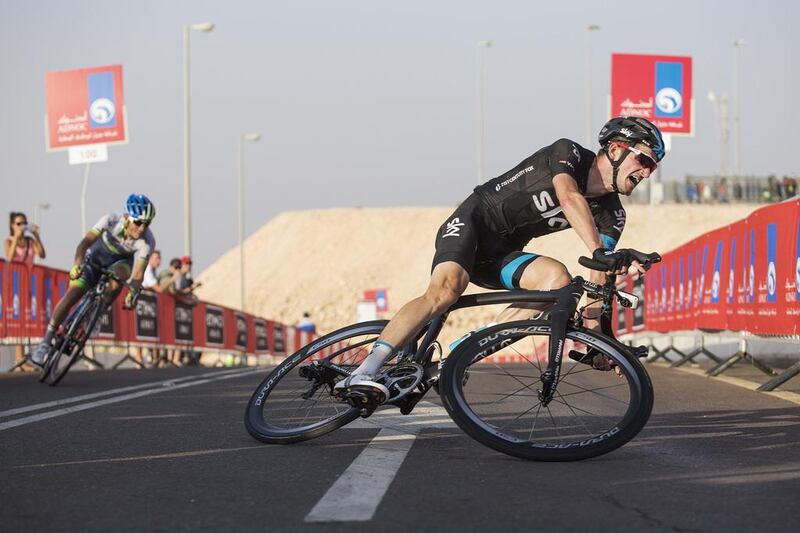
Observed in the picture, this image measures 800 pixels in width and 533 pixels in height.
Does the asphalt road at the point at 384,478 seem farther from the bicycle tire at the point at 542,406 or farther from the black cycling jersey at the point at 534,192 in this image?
the black cycling jersey at the point at 534,192

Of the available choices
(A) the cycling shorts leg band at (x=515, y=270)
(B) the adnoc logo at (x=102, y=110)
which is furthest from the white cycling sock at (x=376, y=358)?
(B) the adnoc logo at (x=102, y=110)

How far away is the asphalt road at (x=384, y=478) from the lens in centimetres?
425

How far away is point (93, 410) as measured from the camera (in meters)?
8.55

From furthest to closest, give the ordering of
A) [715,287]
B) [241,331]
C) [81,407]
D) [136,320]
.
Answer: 1. [241,331]
2. [136,320]
3. [715,287]
4. [81,407]

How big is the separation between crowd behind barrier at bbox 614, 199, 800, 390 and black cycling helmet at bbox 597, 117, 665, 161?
16.0ft

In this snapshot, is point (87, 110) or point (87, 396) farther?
point (87, 110)

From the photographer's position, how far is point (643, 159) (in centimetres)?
621

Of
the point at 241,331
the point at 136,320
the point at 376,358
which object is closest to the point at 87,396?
the point at 376,358

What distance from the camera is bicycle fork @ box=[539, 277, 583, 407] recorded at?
5.91m

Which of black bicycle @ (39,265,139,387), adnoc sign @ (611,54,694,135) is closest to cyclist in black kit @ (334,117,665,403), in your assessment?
black bicycle @ (39,265,139,387)

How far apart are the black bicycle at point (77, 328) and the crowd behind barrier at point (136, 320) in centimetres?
148

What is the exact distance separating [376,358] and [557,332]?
0.83 m

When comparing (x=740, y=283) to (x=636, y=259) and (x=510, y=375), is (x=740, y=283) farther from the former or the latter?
(x=636, y=259)

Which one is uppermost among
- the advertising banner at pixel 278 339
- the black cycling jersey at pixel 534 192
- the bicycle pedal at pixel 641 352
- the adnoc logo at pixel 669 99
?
the adnoc logo at pixel 669 99
